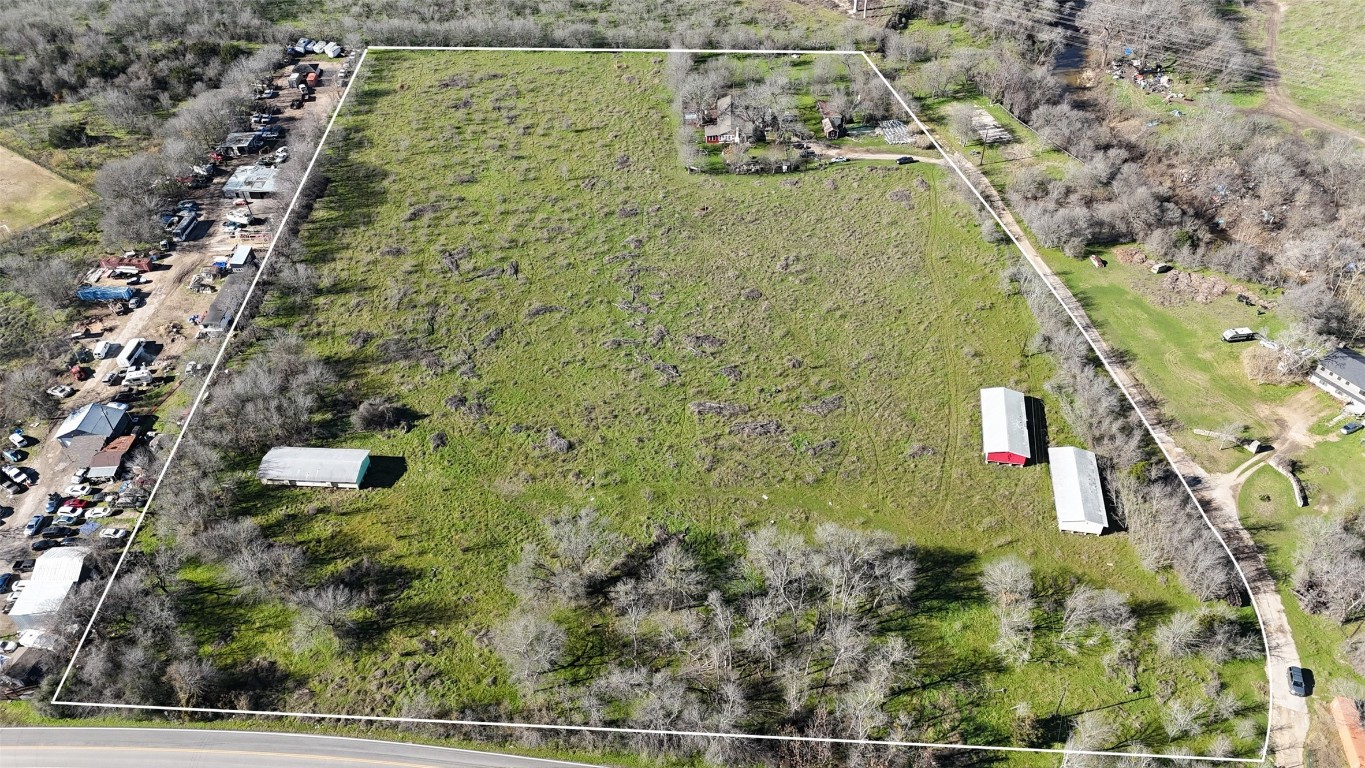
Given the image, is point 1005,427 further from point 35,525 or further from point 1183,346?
point 35,525

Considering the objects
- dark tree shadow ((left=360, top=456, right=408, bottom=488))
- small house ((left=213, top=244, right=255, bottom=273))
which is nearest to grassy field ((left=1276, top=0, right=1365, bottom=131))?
dark tree shadow ((left=360, top=456, right=408, bottom=488))

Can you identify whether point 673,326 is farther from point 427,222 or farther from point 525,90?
point 525,90

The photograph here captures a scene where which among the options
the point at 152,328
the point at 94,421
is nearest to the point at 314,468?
the point at 94,421

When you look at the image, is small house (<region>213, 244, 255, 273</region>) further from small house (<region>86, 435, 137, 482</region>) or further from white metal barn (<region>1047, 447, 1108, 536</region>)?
white metal barn (<region>1047, 447, 1108, 536</region>)

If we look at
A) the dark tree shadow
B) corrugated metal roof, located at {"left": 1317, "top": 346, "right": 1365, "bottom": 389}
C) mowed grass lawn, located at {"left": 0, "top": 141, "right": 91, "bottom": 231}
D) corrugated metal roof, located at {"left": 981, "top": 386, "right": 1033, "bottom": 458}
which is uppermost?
mowed grass lawn, located at {"left": 0, "top": 141, "right": 91, "bottom": 231}

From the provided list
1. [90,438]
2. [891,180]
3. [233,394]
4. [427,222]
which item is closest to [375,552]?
[233,394]

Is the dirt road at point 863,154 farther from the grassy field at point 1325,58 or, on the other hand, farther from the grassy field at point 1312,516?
the grassy field at point 1325,58

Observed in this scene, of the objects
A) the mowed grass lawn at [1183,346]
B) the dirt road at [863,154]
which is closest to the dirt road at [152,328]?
the dirt road at [863,154]
